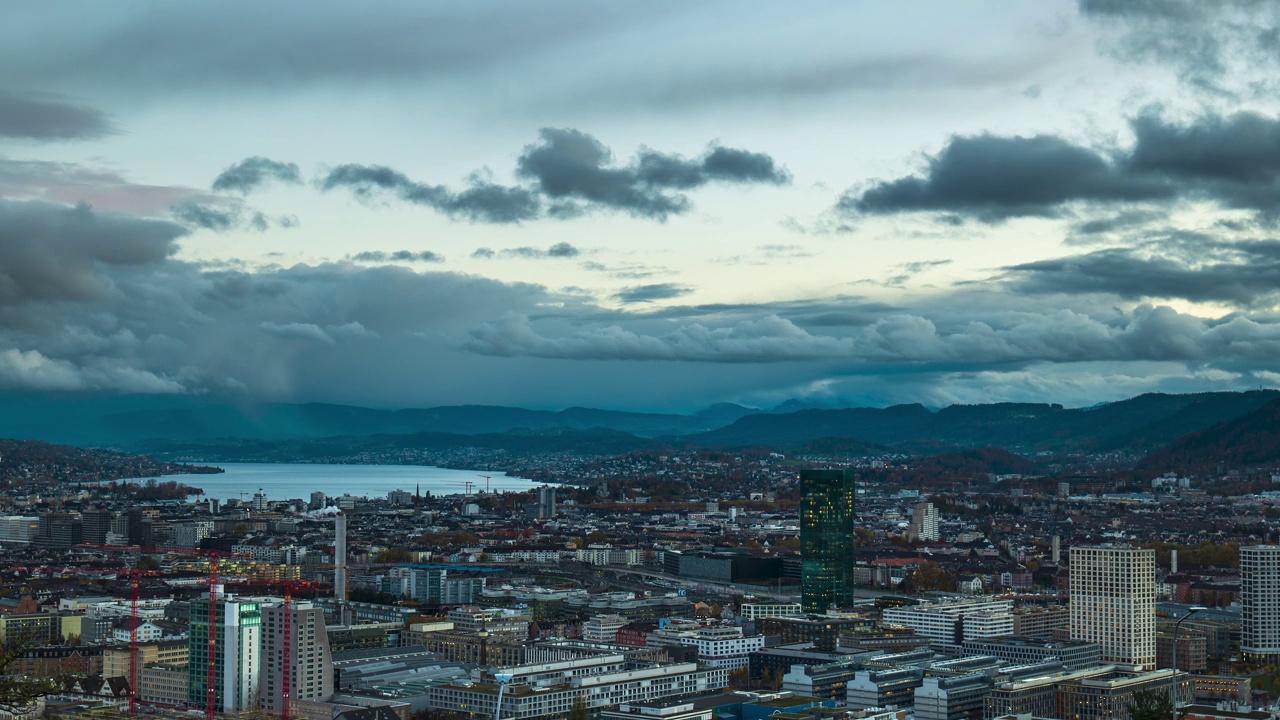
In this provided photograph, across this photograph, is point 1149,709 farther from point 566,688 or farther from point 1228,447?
point 1228,447

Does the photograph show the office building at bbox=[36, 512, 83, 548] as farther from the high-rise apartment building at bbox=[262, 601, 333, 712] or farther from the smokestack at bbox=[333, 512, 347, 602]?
the high-rise apartment building at bbox=[262, 601, 333, 712]

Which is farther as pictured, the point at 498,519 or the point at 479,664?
the point at 498,519

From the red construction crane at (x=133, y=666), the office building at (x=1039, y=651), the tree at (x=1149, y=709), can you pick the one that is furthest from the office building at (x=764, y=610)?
the tree at (x=1149, y=709)

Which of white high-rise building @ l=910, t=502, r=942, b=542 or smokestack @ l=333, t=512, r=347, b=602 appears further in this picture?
white high-rise building @ l=910, t=502, r=942, b=542

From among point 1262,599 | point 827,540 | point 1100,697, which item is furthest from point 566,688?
point 1262,599

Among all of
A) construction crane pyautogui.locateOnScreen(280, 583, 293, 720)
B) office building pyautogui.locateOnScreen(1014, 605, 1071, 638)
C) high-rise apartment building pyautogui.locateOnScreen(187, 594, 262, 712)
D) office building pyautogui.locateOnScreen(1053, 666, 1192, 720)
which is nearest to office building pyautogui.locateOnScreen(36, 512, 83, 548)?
high-rise apartment building pyautogui.locateOnScreen(187, 594, 262, 712)

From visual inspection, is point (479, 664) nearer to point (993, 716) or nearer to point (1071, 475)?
point (993, 716)

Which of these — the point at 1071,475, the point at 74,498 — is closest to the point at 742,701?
the point at 74,498
